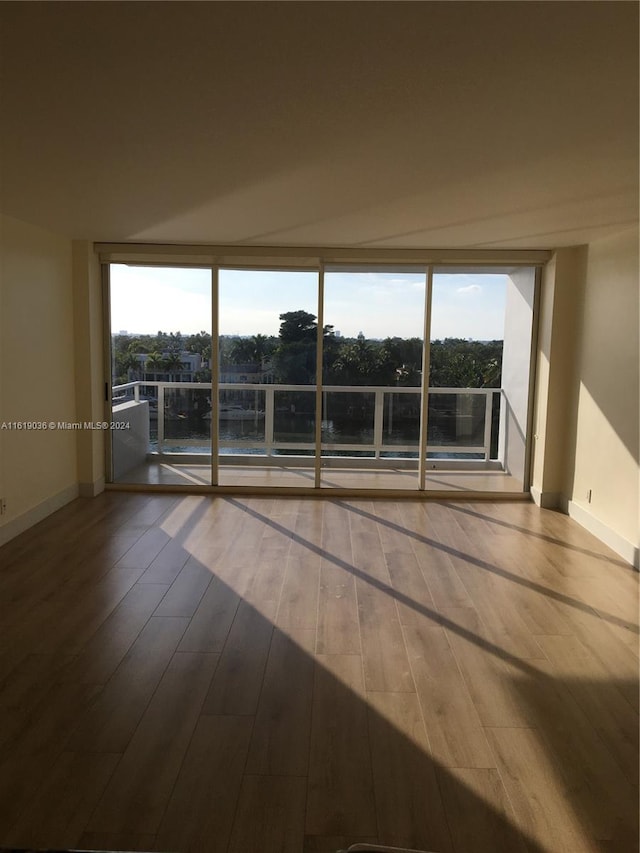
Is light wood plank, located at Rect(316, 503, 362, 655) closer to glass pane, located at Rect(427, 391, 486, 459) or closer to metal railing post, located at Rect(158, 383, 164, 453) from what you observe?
glass pane, located at Rect(427, 391, 486, 459)

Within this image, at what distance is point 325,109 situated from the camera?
2.42 metres

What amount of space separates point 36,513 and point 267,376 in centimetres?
256

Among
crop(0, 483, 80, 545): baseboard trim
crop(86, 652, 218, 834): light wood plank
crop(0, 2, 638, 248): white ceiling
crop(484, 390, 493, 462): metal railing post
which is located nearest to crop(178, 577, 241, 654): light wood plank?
crop(86, 652, 218, 834): light wood plank

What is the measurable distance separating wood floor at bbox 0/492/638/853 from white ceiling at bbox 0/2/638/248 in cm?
245

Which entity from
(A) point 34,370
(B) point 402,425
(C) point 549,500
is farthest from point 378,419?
(A) point 34,370

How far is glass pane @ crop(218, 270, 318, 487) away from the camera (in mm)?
6320

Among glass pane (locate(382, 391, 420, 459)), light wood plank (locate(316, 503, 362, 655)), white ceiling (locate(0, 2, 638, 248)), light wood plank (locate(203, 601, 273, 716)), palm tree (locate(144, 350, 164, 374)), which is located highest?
white ceiling (locate(0, 2, 638, 248))

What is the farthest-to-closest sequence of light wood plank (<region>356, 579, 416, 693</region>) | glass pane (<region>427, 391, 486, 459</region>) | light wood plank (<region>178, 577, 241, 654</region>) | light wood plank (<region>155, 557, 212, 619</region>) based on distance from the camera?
glass pane (<region>427, 391, 486, 459</region>) < light wood plank (<region>155, 557, 212, 619</region>) < light wood plank (<region>178, 577, 241, 654</region>) < light wood plank (<region>356, 579, 416, 693</region>)

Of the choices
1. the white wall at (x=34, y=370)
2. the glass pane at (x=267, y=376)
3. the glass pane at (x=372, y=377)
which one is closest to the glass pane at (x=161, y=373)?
the glass pane at (x=267, y=376)

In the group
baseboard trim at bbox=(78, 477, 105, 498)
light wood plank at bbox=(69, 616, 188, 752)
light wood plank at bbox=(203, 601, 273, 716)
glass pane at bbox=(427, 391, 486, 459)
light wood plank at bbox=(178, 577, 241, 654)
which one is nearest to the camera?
light wood plank at bbox=(69, 616, 188, 752)

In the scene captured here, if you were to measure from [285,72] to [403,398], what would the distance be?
4.56 m

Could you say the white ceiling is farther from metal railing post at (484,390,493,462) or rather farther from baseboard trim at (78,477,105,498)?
baseboard trim at (78,477,105,498)

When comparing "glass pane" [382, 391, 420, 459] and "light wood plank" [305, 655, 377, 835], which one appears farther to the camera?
"glass pane" [382, 391, 420, 459]

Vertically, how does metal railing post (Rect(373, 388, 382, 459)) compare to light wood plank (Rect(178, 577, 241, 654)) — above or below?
above
